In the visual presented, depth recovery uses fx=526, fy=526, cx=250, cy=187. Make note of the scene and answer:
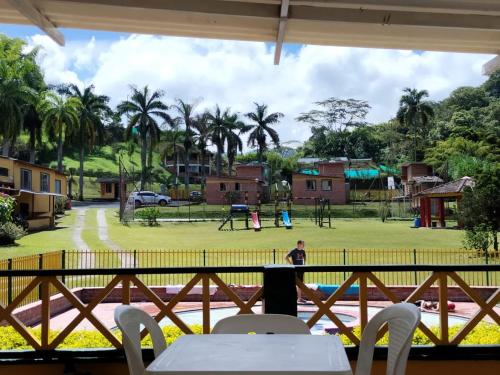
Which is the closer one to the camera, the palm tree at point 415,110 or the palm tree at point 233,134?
the palm tree at point 233,134

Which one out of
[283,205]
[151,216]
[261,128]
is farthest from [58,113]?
[261,128]

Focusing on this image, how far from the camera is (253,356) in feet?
6.29

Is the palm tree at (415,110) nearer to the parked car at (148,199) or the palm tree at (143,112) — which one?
the palm tree at (143,112)

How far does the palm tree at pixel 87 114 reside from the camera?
152 feet

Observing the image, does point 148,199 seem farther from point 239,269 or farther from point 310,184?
point 239,269

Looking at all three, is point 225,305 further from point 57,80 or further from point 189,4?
point 57,80

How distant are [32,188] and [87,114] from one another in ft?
64.3

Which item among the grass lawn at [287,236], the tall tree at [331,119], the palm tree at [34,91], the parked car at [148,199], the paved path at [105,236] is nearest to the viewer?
the paved path at [105,236]

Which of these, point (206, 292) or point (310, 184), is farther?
point (310, 184)

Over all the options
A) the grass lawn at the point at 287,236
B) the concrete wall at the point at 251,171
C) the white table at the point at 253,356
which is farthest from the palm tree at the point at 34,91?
the white table at the point at 253,356

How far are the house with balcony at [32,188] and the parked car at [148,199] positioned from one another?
8291 mm

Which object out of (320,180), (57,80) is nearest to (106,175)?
(57,80)

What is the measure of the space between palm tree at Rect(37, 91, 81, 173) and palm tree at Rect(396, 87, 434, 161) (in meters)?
34.7

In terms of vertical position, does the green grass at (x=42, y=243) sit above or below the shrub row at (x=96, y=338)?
below
